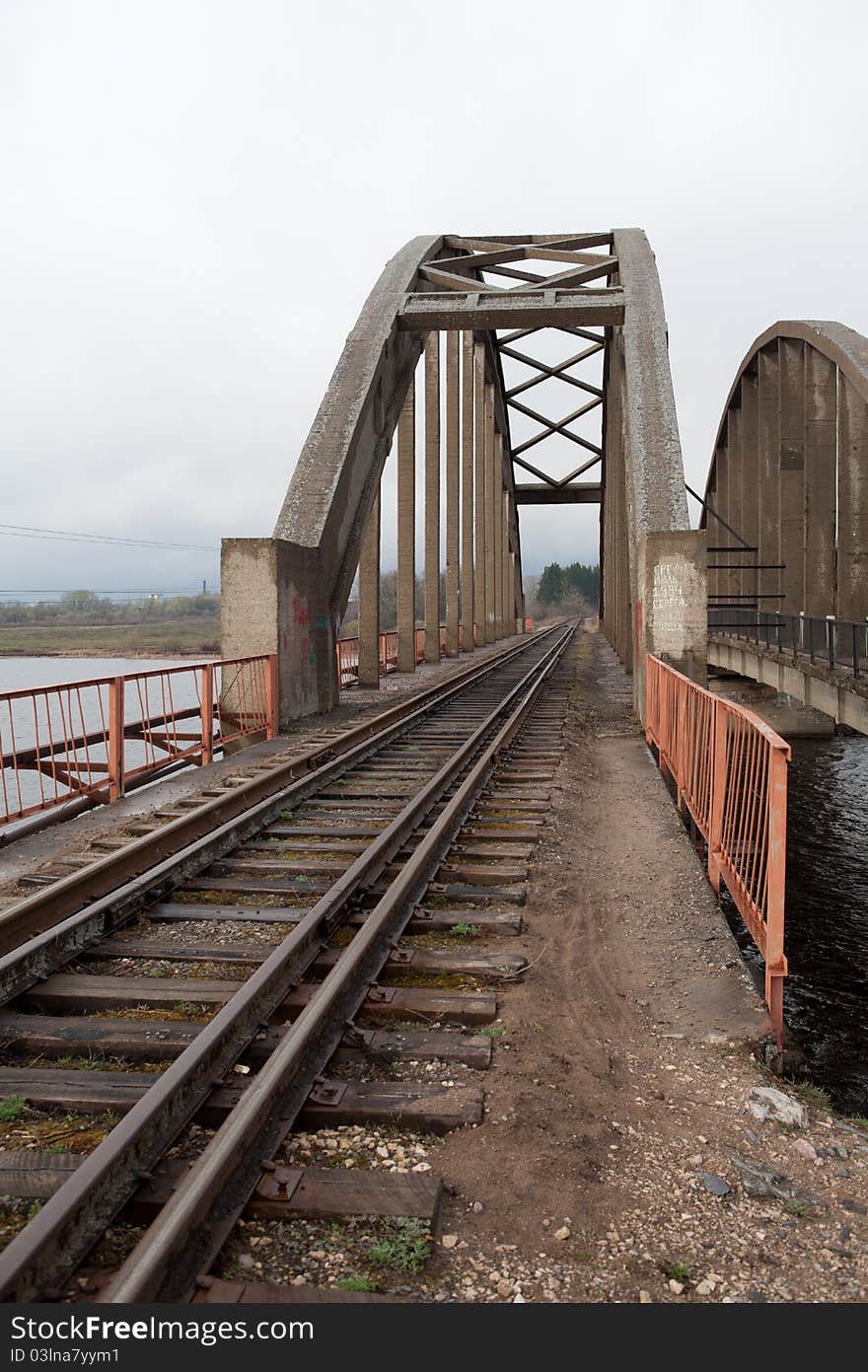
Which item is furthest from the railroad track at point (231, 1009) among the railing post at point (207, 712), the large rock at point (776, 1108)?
the railing post at point (207, 712)

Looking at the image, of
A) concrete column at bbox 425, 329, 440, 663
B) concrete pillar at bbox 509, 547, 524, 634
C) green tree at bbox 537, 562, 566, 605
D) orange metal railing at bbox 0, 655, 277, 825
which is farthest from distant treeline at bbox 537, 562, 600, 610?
orange metal railing at bbox 0, 655, 277, 825

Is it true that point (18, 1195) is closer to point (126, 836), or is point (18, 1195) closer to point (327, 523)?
point (126, 836)

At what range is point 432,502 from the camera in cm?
2961

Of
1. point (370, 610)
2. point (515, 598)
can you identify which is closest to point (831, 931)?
point (370, 610)

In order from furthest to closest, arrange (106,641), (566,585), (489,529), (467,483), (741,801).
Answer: (566,585)
(106,641)
(489,529)
(467,483)
(741,801)

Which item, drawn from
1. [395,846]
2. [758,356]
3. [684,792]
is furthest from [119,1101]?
[758,356]

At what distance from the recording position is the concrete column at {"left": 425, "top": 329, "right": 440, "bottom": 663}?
97.0ft

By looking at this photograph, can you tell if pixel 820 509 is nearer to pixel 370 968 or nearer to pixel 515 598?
pixel 370 968

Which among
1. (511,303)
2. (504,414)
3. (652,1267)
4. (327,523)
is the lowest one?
(652,1267)

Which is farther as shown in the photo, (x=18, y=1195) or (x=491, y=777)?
(x=491, y=777)

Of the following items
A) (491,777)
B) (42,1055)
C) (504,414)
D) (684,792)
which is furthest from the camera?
(504,414)

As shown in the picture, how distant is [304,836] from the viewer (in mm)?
7105

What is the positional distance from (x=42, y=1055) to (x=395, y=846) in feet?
10.2

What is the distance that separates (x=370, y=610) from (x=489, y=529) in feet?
81.6
